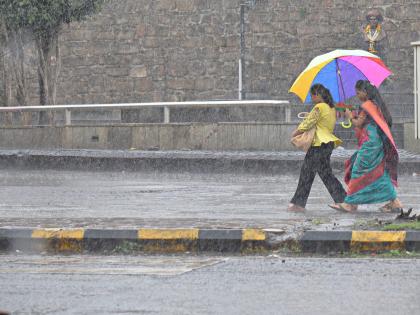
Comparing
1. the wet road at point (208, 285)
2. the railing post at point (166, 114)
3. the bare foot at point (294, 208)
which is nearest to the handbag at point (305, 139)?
the bare foot at point (294, 208)

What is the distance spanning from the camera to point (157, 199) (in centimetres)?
1628

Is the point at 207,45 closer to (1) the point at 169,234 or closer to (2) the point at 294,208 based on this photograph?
(2) the point at 294,208

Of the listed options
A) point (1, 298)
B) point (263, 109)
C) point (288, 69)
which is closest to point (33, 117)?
point (263, 109)

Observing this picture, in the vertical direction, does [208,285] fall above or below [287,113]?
below

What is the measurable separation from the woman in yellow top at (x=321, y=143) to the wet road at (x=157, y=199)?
0.26 m

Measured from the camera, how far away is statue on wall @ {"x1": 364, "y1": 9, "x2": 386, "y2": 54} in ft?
115

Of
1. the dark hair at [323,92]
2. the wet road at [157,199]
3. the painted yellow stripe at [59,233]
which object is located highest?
the dark hair at [323,92]

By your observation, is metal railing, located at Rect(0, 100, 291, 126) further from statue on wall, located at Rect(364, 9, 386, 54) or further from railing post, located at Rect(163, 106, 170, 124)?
statue on wall, located at Rect(364, 9, 386, 54)

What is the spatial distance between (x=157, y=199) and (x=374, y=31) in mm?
19898

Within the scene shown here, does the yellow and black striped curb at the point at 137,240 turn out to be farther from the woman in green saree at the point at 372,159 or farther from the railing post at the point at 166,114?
the railing post at the point at 166,114

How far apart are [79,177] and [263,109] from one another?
465 cm

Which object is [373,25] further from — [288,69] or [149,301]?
[149,301]

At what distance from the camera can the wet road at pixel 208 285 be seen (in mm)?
7934

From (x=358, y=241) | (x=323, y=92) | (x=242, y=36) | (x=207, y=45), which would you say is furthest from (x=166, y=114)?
(x=358, y=241)
